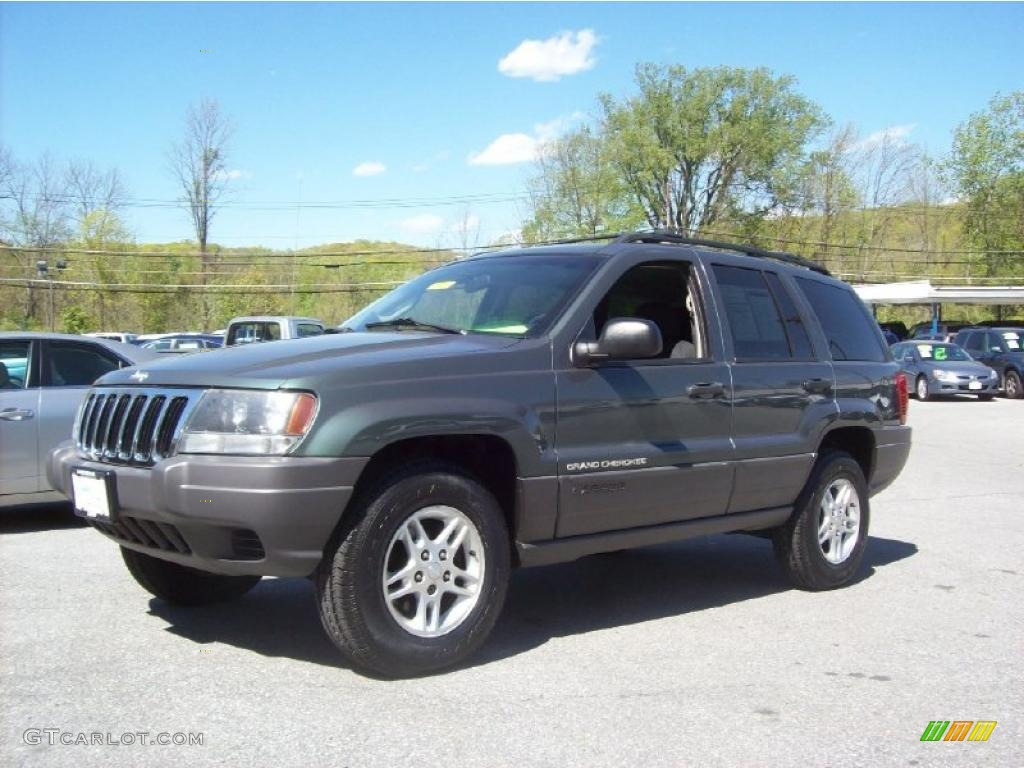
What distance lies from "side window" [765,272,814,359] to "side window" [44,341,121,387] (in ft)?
16.8

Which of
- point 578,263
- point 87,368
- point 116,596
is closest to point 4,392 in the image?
point 87,368

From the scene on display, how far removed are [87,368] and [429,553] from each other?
5.05 metres

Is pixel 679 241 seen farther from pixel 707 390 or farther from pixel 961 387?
pixel 961 387

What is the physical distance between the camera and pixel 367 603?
13.1 ft

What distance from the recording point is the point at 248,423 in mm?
3922

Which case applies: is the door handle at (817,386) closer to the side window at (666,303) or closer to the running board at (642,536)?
the running board at (642,536)

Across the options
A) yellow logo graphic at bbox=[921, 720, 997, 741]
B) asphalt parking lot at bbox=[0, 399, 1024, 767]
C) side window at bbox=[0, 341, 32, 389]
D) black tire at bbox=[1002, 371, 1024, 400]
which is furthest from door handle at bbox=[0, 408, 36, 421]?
black tire at bbox=[1002, 371, 1024, 400]

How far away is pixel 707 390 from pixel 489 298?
1234mm

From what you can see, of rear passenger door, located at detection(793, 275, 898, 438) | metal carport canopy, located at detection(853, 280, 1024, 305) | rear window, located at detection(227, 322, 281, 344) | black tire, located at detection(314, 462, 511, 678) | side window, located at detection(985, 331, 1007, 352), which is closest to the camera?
black tire, located at detection(314, 462, 511, 678)

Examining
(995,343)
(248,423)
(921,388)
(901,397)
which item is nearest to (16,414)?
(248,423)

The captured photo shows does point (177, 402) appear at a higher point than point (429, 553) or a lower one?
higher

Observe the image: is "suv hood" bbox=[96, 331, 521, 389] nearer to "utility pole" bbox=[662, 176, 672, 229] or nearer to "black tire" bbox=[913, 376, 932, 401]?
"black tire" bbox=[913, 376, 932, 401]

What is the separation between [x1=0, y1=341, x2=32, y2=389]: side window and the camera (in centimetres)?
782

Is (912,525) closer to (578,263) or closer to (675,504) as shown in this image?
(675,504)
